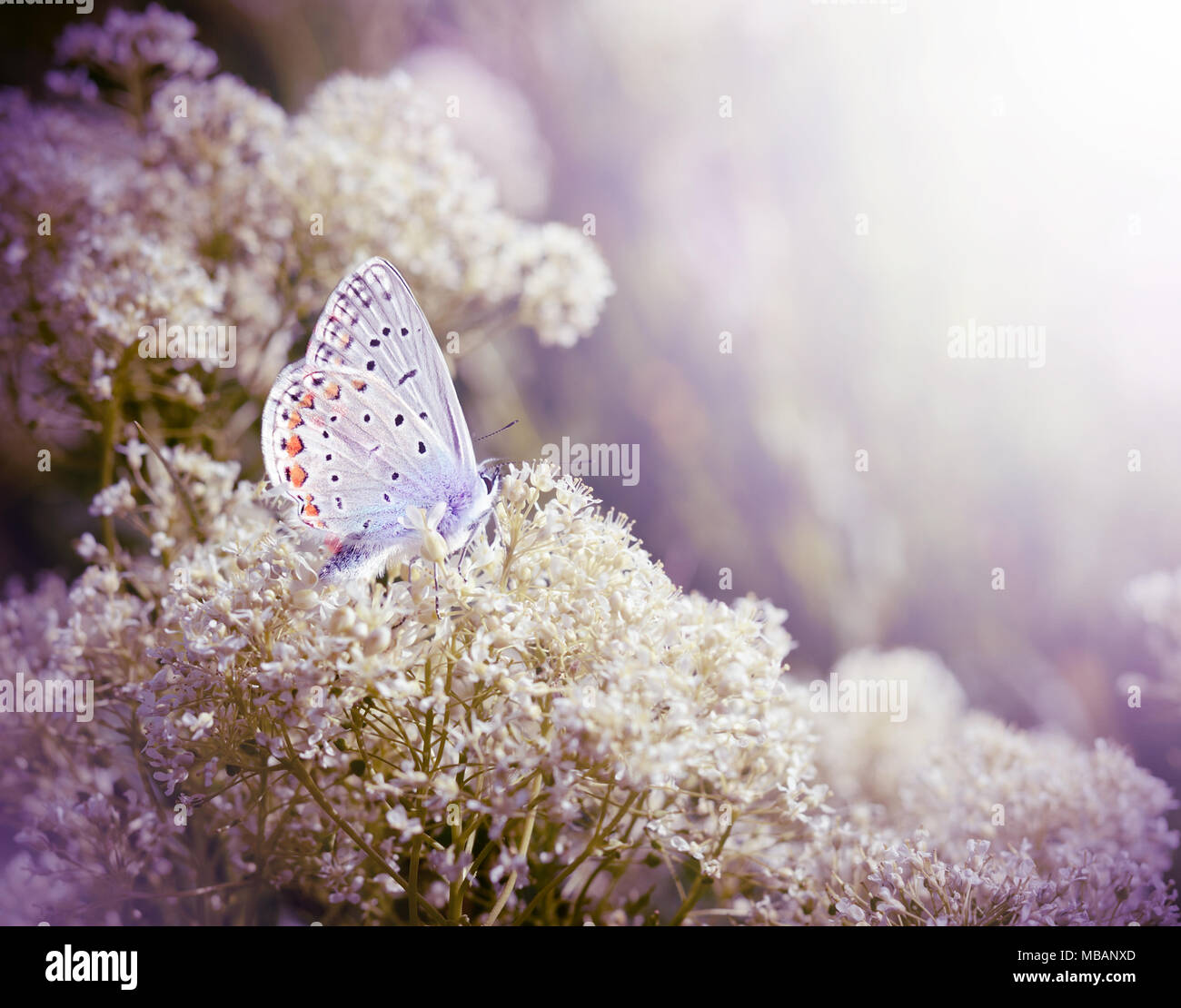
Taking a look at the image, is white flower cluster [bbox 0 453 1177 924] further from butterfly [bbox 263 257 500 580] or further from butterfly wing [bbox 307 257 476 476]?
butterfly wing [bbox 307 257 476 476]

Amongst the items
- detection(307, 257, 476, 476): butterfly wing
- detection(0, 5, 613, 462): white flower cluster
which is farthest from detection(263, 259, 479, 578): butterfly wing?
detection(0, 5, 613, 462): white flower cluster

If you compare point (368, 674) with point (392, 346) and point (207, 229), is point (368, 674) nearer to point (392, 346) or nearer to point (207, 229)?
point (392, 346)

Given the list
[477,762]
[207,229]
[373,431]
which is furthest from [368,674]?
[207,229]

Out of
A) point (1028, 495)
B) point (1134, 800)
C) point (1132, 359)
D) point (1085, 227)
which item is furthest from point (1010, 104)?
point (1134, 800)

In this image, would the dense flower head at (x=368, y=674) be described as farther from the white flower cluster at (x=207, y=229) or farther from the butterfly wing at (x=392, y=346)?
the butterfly wing at (x=392, y=346)

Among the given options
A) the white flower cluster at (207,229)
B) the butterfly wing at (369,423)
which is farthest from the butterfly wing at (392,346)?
the white flower cluster at (207,229)

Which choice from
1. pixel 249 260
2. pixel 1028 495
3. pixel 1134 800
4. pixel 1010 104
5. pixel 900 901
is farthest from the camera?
pixel 1028 495

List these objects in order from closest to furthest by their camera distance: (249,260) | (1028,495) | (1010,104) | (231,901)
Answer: (231,901) < (249,260) < (1010,104) < (1028,495)
